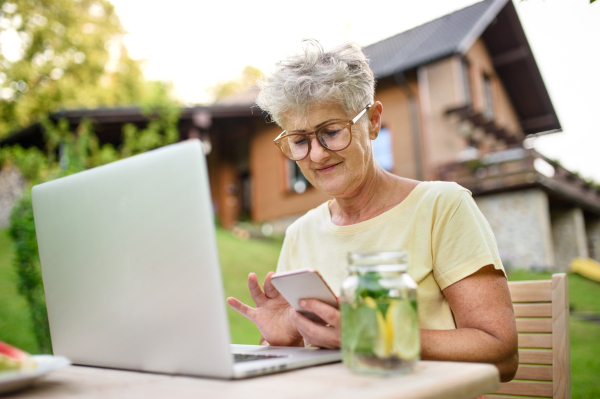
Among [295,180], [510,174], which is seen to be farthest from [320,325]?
[295,180]

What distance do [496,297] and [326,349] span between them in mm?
441

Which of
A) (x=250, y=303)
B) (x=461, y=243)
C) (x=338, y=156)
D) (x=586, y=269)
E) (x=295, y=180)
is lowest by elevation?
(x=586, y=269)

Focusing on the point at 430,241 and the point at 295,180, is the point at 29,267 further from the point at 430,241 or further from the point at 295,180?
the point at 295,180

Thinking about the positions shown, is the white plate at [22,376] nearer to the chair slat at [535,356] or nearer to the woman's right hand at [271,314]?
the woman's right hand at [271,314]

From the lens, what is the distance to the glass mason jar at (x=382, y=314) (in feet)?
2.30

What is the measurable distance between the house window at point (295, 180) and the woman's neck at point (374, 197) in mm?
10280

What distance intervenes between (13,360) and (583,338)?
19.1 feet

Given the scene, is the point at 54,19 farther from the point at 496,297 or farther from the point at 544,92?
the point at 496,297

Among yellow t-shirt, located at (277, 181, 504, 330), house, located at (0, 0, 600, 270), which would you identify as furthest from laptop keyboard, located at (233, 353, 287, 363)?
house, located at (0, 0, 600, 270)

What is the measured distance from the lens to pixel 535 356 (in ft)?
4.75

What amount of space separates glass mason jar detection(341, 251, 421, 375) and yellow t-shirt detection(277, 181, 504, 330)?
52cm

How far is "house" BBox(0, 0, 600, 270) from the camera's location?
9188 mm

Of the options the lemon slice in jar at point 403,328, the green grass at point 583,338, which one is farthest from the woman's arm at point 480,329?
the green grass at point 583,338

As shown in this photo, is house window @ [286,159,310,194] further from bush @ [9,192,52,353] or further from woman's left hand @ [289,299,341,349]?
woman's left hand @ [289,299,341,349]
